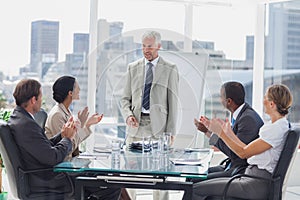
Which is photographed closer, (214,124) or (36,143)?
(36,143)

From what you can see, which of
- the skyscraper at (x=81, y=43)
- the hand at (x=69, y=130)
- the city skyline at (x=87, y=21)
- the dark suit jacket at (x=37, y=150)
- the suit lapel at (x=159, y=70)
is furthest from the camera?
the skyscraper at (x=81, y=43)

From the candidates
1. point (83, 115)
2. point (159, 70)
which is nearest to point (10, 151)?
point (83, 115)

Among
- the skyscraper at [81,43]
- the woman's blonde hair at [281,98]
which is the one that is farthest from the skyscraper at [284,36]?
the woman's blonde hair at [281,98]

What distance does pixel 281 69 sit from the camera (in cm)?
661

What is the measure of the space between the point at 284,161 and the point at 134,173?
101cm

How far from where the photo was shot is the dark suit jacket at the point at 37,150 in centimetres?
337

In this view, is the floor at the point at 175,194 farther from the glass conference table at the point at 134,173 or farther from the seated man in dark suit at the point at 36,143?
the seated man in dark suit at the point at 36,143

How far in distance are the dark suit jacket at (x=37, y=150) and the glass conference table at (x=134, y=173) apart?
0.10 m

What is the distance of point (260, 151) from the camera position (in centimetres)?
345

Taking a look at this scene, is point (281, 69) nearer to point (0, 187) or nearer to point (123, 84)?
point (123, 84)

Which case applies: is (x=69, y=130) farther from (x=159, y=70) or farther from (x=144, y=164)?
(x=159, y=70)

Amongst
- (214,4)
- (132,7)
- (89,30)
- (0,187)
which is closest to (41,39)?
(89,30)

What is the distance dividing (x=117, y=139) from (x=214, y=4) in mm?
2908

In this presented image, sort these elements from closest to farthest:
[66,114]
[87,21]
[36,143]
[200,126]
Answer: [36,143] → [66,114] → [200,126] → [87,21]
